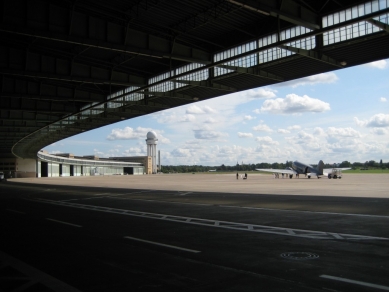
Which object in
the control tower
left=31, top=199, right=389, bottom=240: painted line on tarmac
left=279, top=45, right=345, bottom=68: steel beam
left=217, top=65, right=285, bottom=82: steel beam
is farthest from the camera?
the control tower

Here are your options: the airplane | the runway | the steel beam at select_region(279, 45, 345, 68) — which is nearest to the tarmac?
the airplane

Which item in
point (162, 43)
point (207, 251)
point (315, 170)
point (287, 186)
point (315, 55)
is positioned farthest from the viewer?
point (315, 170)

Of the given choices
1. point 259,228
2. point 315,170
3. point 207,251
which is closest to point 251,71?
point 259,228

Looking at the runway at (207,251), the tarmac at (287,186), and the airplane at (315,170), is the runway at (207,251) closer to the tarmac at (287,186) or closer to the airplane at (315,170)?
the tarmac at (287,186)

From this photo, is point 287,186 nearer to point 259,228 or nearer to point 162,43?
point 162,43

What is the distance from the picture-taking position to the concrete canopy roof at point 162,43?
840 inches

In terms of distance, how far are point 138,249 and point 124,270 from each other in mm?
2114

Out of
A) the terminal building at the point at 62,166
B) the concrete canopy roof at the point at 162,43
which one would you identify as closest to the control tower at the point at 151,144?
the terminal building at the point at 62,166

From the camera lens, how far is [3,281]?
23.9 feet

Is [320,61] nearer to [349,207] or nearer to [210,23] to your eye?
[210,23]

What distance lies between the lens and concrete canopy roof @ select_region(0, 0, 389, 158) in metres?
21.3

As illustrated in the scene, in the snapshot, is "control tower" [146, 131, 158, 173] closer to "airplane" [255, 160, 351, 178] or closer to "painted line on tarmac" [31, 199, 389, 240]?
"airplane" [255, 160, 351, 178]

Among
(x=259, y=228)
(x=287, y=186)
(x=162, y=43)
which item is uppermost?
(x=162, y=43)

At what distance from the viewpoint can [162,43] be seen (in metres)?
28.1
